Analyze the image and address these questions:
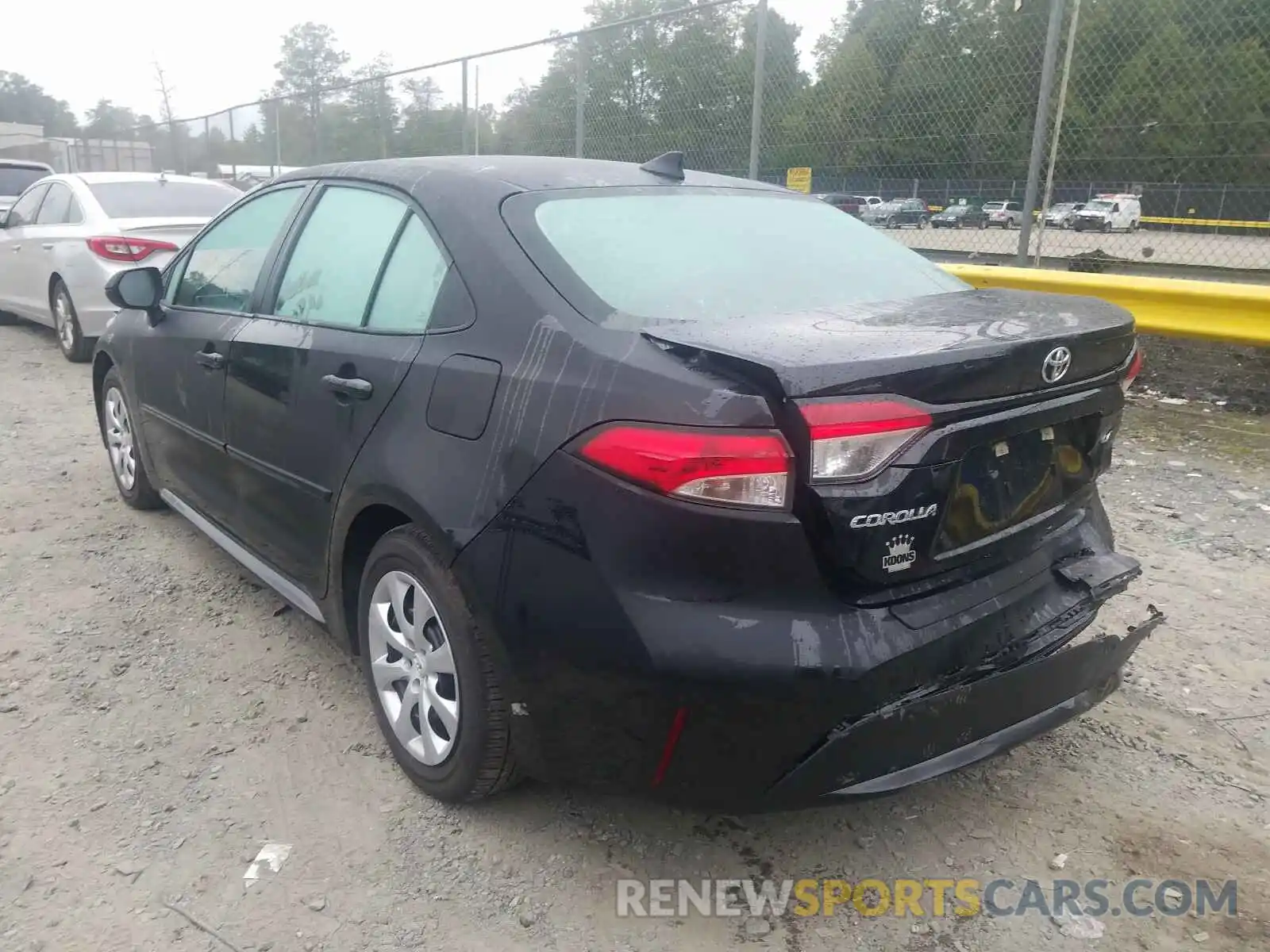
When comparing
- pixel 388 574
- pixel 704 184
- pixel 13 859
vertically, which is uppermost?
pixel 704 184

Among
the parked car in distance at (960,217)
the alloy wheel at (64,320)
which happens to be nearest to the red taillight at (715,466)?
the parked car in distance at (960,217)

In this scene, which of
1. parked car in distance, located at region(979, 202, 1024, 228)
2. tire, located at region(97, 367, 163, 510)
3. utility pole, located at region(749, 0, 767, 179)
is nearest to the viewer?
tire, located at region(97, 367, 163, 510)

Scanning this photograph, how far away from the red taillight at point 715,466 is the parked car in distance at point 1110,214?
6176 mm

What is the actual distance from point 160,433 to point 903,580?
3195 millimetres

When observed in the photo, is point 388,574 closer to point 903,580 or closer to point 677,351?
point 677,351

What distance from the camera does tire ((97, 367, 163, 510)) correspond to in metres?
4.45

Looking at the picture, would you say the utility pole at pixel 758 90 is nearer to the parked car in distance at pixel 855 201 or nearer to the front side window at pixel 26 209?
the parked car in distance at pixel 855 201

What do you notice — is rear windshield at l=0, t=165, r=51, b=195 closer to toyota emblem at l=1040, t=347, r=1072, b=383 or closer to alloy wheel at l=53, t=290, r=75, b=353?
alloy wheel at l=53, t=290, r=75, b=353

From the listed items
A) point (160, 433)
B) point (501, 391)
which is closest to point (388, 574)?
point (501, 391)

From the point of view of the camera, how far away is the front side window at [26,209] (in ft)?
28.2

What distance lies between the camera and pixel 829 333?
2086 mm

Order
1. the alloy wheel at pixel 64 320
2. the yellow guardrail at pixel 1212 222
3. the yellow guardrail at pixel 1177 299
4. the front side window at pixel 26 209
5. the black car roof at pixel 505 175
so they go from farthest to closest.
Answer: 1. the front side window at pixel 26 209
2. the alloy wheel at pixel 64 320
3. the yellow guardrail at pixel 1212 222
4. the yellow guardrail at pixel 1177 299
5. the black car roof at pixel 505 175

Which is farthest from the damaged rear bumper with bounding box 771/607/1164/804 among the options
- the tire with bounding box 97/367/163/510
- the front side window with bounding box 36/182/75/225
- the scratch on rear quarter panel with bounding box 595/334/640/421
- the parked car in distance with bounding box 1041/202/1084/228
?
the front side window with bounding box 36/182/75/225

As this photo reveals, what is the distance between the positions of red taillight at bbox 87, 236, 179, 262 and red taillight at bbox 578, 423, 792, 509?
6.83m
